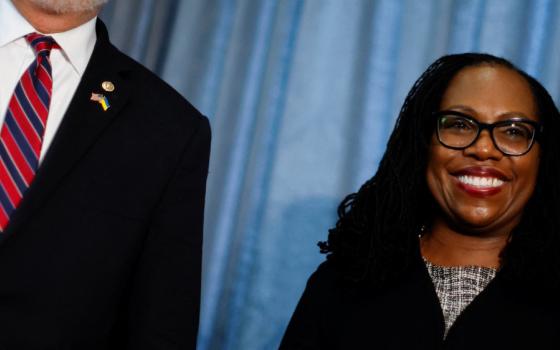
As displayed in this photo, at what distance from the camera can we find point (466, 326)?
138 centimetres

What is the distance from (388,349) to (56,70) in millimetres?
771

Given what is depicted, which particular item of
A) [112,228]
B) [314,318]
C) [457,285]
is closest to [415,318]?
[457,285]

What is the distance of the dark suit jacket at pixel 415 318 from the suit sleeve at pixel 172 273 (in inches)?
9.3

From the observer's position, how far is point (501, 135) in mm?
1433

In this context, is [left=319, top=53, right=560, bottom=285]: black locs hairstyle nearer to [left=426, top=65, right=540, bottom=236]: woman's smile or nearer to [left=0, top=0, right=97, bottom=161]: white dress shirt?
[left=426, top=65, right=540, bottom=236]: woman's smile

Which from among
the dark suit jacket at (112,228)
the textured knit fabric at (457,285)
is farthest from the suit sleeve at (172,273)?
the textured knit fabric at (457,285)

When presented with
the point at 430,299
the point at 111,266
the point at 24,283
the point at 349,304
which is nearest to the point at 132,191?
the point at 111,266

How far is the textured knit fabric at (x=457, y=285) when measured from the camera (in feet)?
4.66

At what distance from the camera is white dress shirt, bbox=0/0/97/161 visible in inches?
53.4

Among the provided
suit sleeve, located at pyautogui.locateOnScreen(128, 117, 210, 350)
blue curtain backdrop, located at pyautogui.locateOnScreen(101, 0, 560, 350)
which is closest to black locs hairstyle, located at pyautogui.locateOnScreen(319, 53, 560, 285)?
suit sleeve, located at pyautogui.locateOnScreen(128, 117, 210, 350)

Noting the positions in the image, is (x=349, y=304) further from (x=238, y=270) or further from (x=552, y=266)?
(x=238, y=270)

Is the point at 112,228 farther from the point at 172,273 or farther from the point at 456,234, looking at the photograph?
the point at 456,234

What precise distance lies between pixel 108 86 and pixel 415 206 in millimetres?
633

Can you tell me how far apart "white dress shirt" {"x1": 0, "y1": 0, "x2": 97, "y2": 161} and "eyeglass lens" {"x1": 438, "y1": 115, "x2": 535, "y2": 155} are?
682mm
